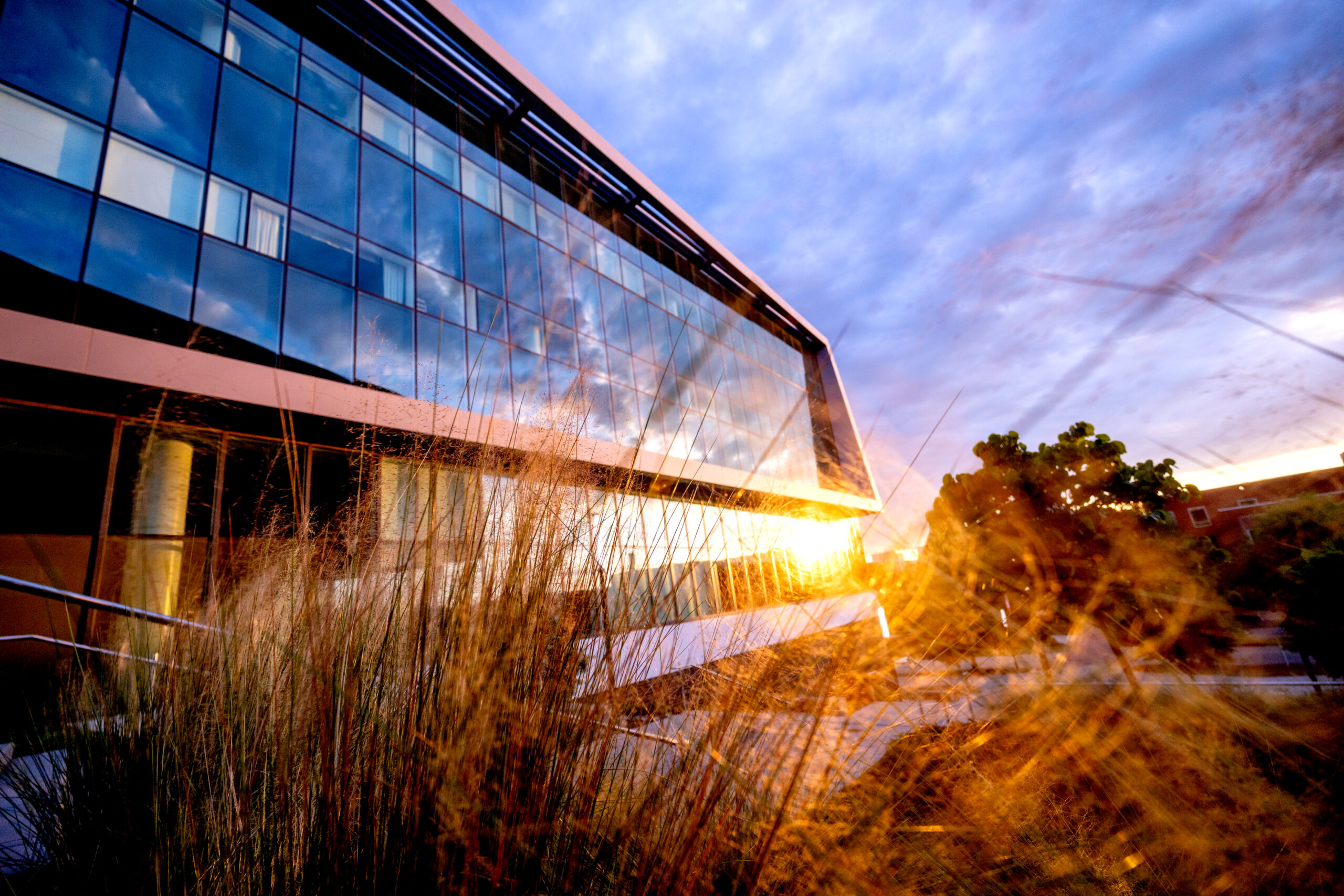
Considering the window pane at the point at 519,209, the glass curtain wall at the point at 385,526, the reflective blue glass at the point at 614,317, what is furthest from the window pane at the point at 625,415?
the glass curtain wall at the point at 385,526

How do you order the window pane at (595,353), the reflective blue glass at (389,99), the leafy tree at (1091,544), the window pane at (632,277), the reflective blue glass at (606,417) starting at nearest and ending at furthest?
the reflective blue glass at (389,99)
the reflective blue glass at (606,417)
the window pane at (595,353)
the window pane at (632,277)
the leafy tree at (1091,544)

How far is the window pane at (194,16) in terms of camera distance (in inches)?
262

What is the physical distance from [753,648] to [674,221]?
14954 millimetres

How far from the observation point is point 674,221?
14.8 metres

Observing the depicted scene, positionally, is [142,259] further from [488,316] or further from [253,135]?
[488,316]

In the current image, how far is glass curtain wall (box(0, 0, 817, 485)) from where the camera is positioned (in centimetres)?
558

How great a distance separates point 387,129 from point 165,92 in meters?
3.23

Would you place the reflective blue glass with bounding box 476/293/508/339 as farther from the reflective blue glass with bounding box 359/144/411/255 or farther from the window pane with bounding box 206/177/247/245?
the window pane with bounding box 206/177/247/245

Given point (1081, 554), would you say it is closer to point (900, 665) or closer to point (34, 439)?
point (900, 665)

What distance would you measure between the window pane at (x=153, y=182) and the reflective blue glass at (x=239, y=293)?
1.43 feet

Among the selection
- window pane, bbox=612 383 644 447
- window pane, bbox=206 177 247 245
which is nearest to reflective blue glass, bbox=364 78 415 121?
window pane, bbox=206 177 247 245

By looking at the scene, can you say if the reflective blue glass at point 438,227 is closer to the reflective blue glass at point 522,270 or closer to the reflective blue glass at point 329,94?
the reflective blue glass at point 522,270

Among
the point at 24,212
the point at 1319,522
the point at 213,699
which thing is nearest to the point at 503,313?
the point at 24,212

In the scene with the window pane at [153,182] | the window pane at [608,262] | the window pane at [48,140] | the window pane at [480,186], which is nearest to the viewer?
the window pane at [48,140]
